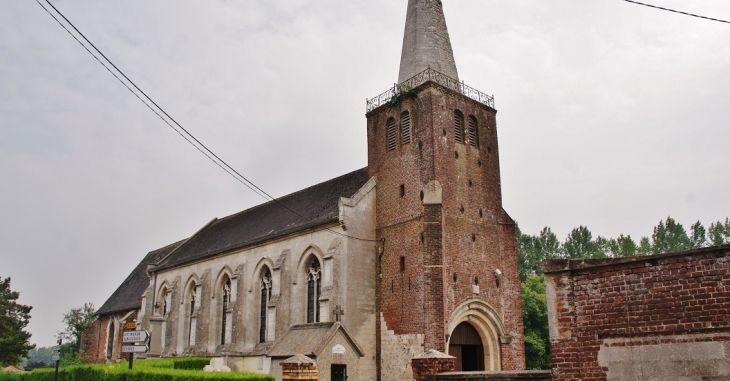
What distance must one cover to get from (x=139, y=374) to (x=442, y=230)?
503 inches

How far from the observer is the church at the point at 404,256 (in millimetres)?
24219

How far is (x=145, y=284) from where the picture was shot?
47594mm

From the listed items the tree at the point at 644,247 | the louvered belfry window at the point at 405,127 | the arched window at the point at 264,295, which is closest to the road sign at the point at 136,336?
the arched window at the point at 264,295

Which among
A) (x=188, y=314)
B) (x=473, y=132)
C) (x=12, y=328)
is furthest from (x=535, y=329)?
(x=12, y=328)

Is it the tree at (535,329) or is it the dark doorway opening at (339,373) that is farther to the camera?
the tree at (535,329)

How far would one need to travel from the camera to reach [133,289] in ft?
159

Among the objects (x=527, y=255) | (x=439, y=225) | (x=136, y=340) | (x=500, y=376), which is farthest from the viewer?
(x=527, y=255)

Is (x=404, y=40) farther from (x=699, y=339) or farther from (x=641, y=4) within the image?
(x=699, y=339)

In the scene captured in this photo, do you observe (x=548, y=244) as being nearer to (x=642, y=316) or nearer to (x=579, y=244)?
(x=579, y=244)

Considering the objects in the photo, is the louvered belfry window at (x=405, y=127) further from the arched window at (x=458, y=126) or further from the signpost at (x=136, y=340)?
the signpost at (x=136, y=340)

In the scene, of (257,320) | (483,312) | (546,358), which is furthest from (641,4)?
(546,358)

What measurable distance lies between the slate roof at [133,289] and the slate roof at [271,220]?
5.04 meters

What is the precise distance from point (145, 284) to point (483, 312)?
3179 centimetres

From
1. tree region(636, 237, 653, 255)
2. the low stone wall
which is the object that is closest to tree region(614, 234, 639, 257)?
tree region(636, 237, 653, 255)
